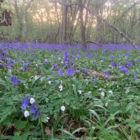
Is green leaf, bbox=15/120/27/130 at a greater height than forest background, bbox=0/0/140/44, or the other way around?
forest background, bbox=0/0/140/44

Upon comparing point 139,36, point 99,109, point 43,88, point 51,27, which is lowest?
point 99,109

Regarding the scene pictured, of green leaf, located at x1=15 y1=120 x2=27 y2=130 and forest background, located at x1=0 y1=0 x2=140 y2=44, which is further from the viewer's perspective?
forest background, located at x1=0 y1=0 x2=140 y2=44

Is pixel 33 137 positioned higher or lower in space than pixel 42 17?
lower

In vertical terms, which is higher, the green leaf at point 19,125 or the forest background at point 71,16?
the forest background at point 71,16

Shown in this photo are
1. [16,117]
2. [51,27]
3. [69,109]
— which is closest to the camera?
[16,117]

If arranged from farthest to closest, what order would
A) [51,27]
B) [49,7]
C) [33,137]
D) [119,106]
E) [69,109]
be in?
[51,27] → [49,7] → [119,106] → [69,109] → [33,137]

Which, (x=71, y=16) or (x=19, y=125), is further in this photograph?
(x=71, y=16)

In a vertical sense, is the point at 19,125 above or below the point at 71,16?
below

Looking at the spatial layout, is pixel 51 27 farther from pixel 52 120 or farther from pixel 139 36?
pixel 52 120

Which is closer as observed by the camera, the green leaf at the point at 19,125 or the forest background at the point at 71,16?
the green leaf at the point at 19,125

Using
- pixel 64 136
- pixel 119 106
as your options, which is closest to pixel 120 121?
pixel 119 106

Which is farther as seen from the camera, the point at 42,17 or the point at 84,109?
the point at 42,17

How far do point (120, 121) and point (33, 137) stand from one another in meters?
1.08

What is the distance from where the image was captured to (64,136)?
1.36m
